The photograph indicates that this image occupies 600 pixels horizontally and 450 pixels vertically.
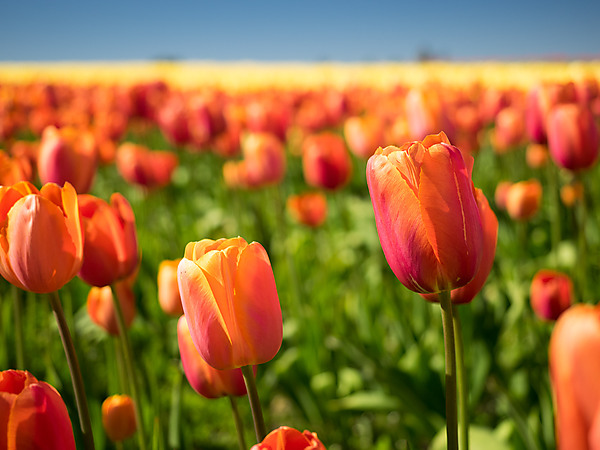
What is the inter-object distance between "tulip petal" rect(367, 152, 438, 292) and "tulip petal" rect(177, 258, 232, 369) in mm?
219

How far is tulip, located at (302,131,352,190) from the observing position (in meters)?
2.28

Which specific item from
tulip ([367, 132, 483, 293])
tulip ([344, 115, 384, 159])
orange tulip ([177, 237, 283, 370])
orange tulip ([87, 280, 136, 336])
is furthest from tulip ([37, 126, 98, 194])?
tulip ([344, 115, 384, 159])

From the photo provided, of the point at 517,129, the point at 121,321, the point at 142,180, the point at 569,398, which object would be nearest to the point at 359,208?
the point at 517,129

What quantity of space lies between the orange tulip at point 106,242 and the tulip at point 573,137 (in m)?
1.29

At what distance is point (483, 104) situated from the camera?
12.6 feet

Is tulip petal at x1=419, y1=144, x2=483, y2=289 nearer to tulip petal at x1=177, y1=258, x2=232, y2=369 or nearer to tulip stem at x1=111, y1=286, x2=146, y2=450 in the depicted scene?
tulip petal at x1=177, y1=258, x2=232, y2=369

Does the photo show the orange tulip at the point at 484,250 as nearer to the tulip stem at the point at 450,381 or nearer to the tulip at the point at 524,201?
the tulip stem at the point at 450,381

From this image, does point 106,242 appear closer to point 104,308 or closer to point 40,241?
point 40,241

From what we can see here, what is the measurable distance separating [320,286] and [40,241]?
1721mm

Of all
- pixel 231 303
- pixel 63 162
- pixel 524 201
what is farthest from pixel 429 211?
pixel 524 201

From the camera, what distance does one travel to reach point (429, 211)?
64cm

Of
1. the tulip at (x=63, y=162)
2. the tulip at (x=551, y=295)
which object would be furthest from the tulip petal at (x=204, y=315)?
the tulip at (x=551, y=295)

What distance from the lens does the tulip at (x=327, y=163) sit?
2.28 meters

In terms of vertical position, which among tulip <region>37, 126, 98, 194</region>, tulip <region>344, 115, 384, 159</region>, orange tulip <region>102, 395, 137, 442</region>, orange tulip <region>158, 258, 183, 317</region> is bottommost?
orange tulip <region>102, 395, 137, 442</region>
